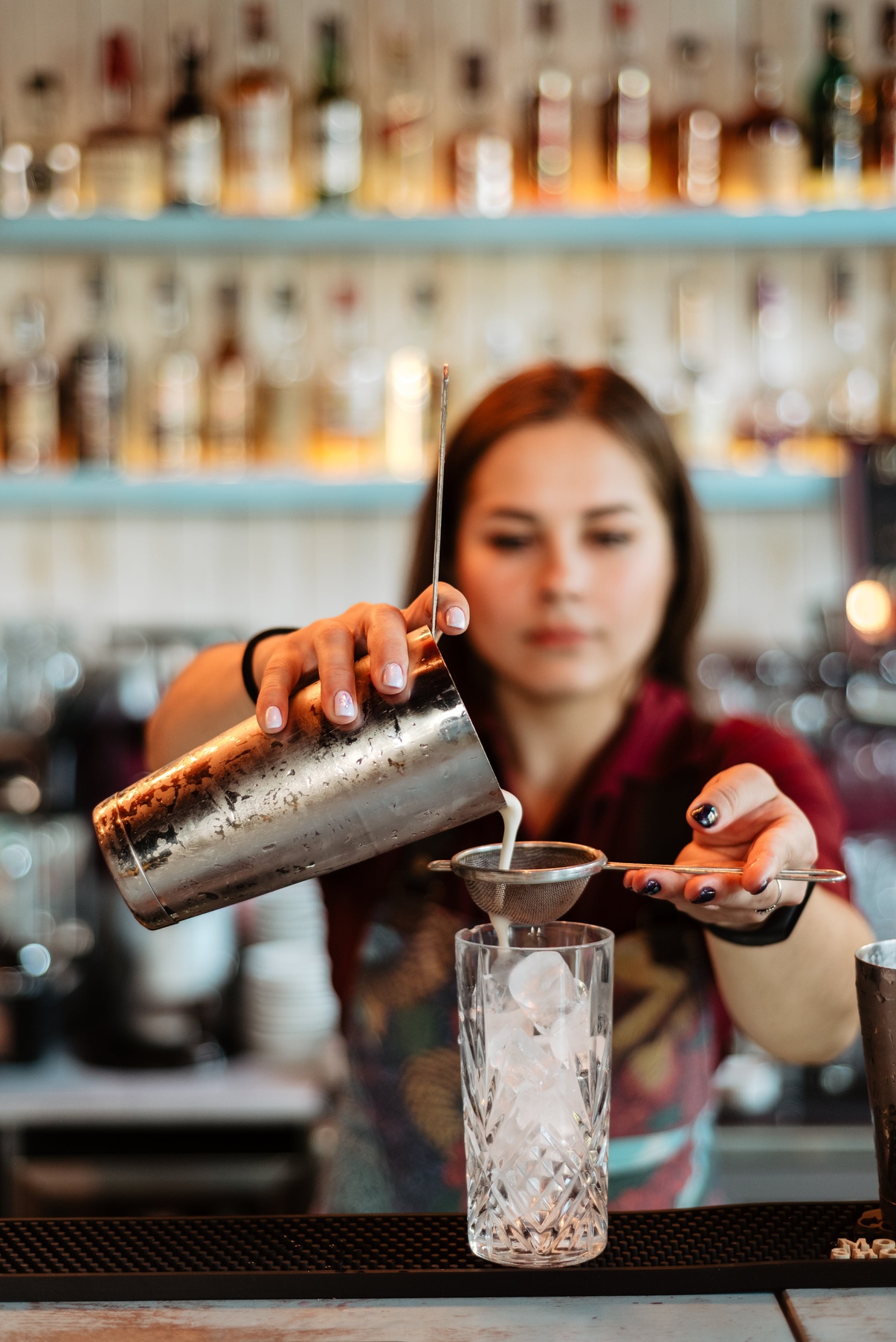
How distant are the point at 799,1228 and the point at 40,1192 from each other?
1.63 metres

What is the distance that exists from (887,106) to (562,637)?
1.72 metres

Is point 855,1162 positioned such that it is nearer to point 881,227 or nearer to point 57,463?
point 881,227

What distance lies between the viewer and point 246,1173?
2133mm

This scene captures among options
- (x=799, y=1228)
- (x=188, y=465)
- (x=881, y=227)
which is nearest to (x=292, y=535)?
(x=188, y=465)

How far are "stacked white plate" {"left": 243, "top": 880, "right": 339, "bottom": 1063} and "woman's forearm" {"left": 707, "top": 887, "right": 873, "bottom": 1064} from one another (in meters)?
1.10

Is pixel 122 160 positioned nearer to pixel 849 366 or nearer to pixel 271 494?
pixel 271 494

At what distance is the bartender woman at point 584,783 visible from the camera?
48.6 inches

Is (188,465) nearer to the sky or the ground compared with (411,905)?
nearer to the sky

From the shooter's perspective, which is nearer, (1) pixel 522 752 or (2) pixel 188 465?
(1) pixel 522 752

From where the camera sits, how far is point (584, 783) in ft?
4.71

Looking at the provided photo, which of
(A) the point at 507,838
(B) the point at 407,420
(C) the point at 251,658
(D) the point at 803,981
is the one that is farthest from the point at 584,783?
(B) the point at 407,420

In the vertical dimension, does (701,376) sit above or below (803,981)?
above

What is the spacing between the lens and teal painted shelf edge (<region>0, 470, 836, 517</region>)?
8.10 ft

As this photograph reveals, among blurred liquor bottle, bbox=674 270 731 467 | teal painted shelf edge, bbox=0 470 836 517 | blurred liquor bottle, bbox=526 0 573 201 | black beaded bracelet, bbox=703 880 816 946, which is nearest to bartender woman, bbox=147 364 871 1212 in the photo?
black beaded bracelet, bbox=703 880 816 946
